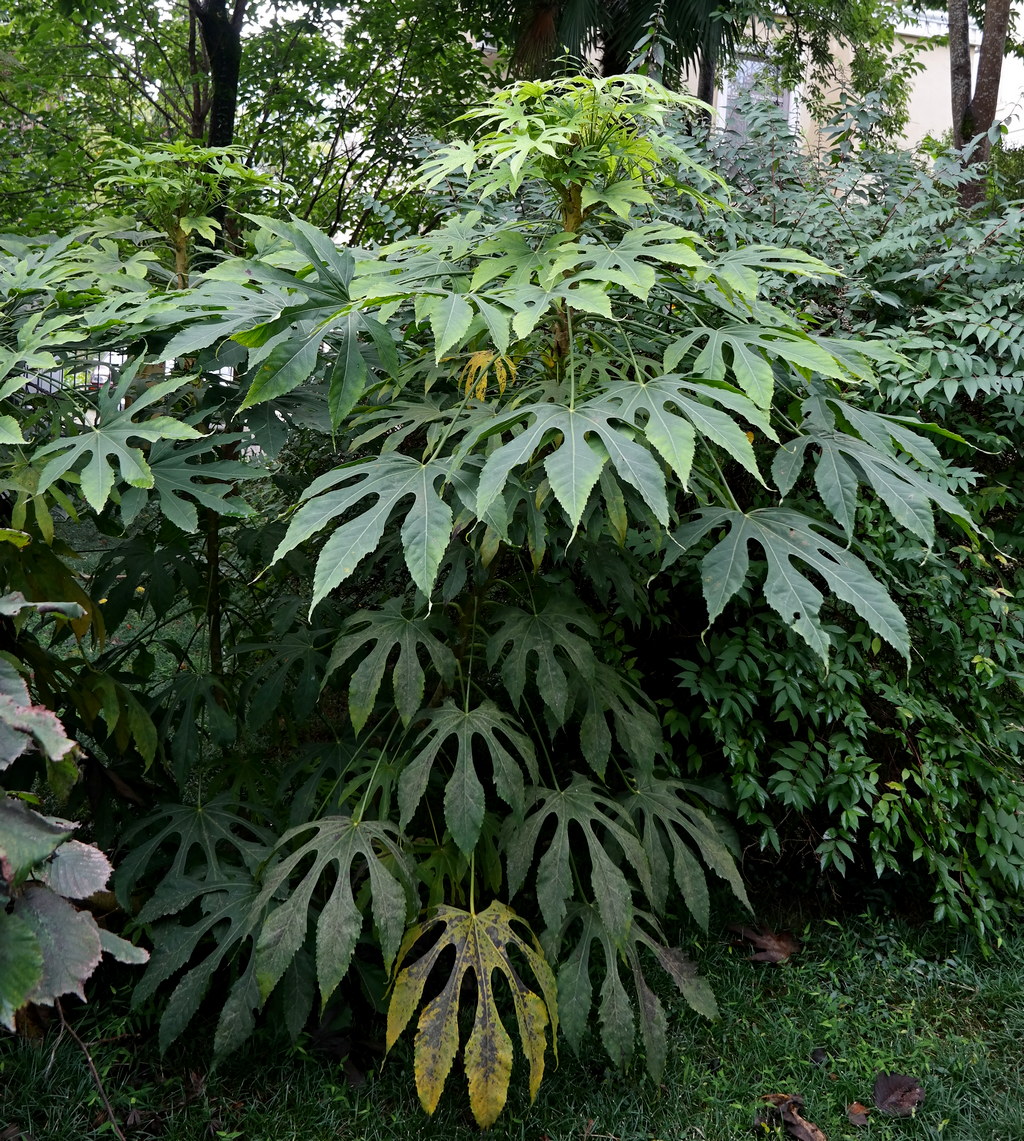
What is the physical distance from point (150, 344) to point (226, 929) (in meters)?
1.45

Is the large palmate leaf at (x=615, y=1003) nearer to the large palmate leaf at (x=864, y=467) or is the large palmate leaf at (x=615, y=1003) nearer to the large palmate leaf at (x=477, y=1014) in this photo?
the large palmate leaf at (x=477, y=1014)

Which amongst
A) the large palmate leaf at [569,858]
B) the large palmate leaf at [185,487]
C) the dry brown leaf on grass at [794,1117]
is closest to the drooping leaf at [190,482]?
the large palmate leaf at [185,487]

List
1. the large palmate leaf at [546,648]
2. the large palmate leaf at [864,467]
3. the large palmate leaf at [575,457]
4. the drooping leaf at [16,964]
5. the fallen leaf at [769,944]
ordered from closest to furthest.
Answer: the drooping leaf at [16,964], the large palmate leaf at [575,457], the large palmate leaf at [864,467], the large palmate leaf at [546,648], the fallen leaf at [769,944]

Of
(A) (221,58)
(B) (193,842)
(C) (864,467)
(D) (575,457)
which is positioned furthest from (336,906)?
(A) (221,58)

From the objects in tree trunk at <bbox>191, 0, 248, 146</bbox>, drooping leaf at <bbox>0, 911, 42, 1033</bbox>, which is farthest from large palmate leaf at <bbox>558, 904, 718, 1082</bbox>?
tree trunk at <bbox>191, 0, 248, 146</bbox>

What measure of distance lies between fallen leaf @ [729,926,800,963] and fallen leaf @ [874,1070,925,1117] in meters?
0.49

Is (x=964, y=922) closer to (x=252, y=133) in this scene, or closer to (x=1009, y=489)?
(x=1009, y=489)

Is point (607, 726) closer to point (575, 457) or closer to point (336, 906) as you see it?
point (336, 906)

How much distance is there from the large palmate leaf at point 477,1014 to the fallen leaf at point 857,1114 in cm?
78

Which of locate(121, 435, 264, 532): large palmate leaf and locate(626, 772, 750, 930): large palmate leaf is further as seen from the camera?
locate(626, 772, 750, 930): large palmate leaf

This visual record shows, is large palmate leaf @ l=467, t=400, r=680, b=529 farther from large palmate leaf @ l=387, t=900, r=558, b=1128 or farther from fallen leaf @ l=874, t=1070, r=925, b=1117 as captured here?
fallen leaf @ l=874, t=1070, r=925, b=1117

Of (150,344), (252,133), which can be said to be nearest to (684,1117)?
(150,344)

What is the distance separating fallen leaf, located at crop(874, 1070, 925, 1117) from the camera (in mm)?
2271

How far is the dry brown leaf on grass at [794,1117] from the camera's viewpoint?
219cm
